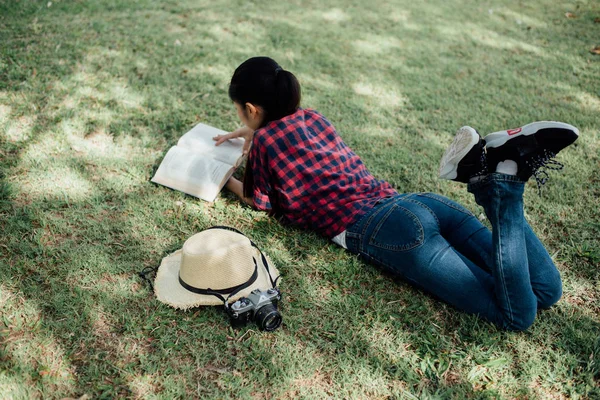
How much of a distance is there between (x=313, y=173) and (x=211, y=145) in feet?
3.68

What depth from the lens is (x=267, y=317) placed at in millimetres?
2166

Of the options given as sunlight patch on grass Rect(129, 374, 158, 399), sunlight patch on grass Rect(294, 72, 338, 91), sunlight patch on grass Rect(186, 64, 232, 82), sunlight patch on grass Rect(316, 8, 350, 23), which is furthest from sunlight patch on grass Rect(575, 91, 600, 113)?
sunlight patch on grass Rect(129, 374, 158, 399)

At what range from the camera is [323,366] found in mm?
2131

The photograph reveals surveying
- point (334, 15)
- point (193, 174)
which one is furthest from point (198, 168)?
point (334, 15)

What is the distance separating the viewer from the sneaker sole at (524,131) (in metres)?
2.11

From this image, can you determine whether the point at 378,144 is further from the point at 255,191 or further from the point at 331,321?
the point at 331,321

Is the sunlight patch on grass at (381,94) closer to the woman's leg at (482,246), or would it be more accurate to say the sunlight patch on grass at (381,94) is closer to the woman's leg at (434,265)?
the woman's leg at (482,246)

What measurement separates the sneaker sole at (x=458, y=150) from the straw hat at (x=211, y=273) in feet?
3.57

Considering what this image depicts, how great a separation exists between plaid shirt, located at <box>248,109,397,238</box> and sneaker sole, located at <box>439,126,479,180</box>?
45cm

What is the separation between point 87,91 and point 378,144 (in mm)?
2621

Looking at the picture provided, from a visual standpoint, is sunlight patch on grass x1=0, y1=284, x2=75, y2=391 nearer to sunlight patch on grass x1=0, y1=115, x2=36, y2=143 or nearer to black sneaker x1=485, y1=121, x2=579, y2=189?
sunlight patch on grass x1=0, y1=115, x2=36, y2=143

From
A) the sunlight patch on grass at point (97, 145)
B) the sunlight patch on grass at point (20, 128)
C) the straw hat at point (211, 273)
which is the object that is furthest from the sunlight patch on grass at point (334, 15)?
the straw hat at point (211, 273)

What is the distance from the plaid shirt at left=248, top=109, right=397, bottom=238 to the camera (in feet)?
8.27

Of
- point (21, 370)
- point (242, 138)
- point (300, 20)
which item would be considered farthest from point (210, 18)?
point (21, 370)
